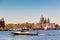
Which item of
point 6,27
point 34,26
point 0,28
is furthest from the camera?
point 34,26

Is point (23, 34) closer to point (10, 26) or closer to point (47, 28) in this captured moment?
point (10, 26)

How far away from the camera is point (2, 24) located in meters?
76.2

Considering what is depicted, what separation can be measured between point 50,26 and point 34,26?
7898mm

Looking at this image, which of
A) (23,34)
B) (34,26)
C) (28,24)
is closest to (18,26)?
(34,26)

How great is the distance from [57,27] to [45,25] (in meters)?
10.3

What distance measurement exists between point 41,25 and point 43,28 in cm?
140

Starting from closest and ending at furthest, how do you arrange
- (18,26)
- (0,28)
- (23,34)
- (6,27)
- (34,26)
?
(23,34)
(0,28)
(6,27)
(34,26)
(18,26)

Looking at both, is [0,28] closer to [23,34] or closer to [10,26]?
[10,26]

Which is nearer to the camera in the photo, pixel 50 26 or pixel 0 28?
pixel 0 28

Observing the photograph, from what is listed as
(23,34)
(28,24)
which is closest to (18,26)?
(28,24)

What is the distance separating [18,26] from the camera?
96625 millimetres

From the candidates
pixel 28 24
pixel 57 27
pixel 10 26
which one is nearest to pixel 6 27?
pixel 10 26

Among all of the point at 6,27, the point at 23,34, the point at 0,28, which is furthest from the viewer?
the point at 6,27

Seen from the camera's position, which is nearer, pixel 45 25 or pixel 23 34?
pixel 23 34
